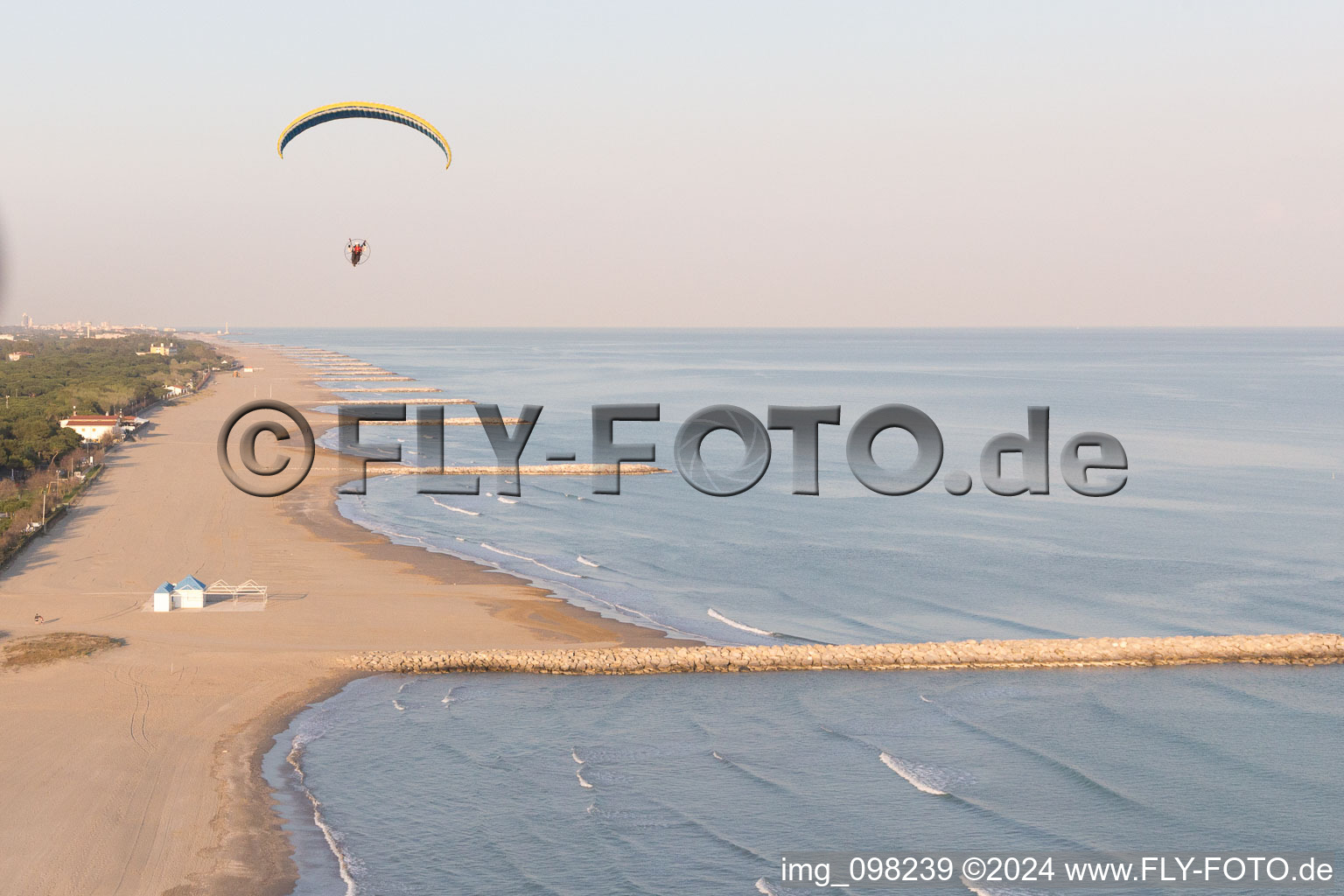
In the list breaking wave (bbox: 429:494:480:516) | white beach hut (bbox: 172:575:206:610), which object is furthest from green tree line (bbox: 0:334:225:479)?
white beach hut (bbox: 172:575:206:610)

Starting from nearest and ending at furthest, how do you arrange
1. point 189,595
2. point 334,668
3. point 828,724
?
point 828,724 < point 334,668 < point 189,595

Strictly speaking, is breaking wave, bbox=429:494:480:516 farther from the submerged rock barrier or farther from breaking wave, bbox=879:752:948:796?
breaking wave, bbox=879:752:948:796

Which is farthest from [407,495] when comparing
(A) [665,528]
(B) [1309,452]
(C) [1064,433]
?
(B) [1309,452]

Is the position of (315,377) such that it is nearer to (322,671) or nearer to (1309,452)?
(1309,452)

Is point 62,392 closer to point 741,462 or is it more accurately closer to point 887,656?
point 741,462

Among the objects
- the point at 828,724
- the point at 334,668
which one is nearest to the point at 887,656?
the point at 828,724

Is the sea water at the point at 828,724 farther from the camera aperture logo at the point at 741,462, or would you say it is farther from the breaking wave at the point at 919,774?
the camera aperture logo at the point at 741,462
